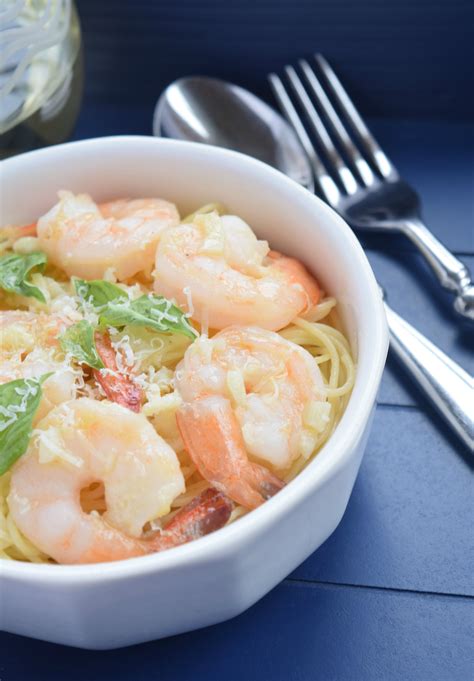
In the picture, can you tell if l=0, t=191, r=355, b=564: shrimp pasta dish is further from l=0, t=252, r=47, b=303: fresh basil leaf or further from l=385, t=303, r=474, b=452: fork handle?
l=385, t=303, r=474, b=452: fork handle

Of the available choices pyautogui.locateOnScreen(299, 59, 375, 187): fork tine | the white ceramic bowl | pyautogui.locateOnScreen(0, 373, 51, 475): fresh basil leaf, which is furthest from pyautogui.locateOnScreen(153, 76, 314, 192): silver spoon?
pyautogui.locateOnScreen(0, 373, 51, 475): fresh basil leaf

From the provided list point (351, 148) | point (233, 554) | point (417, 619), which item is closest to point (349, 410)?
point (233, 554)

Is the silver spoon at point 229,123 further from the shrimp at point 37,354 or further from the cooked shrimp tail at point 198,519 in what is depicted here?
the cooked shrimp tail at point 198,519

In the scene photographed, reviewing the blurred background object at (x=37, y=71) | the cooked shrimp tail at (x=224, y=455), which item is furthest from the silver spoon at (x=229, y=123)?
the cooked shrimp tail at (x=224, y=455)

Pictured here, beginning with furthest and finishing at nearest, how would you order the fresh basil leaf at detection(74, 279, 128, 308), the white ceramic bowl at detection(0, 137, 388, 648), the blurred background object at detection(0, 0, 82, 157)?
1. the blurred background object at detection(0, 0, 82, 157)
2. the fresh basil leaf at detection(74, 279, 128, 308)
3. the white ceramic bowl at detection(0, 137, 388, 648)

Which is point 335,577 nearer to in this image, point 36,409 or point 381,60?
point 36,409

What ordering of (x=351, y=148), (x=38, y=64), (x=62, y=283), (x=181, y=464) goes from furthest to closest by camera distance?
(x=351, y=148) → (x=38, y=64) → (x=62, y=283) → (x=181, y=464)
